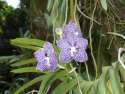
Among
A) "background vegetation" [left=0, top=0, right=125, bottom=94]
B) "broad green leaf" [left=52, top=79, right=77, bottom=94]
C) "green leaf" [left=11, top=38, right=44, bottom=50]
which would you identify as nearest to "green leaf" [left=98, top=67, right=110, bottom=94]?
"background vegetation" [left=0, top=0, right=125, bottom=94]

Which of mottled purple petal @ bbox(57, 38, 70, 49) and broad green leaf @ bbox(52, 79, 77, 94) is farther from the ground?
mottled purple petal @ bbox(57, 38, 70, 49)

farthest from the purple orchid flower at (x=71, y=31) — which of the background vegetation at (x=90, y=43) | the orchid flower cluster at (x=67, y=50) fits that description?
the background vegetation at (x=90, y=43)

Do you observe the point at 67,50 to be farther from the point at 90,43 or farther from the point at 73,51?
the point at 90,43

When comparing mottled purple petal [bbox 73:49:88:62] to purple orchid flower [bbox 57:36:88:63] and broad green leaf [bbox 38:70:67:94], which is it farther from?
broad green leaf [bbox 38:70:67:94]

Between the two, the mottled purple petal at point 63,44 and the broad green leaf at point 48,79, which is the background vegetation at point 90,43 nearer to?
the broad green leaf at point 48,79

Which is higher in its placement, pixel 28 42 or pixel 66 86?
pixel 28 42

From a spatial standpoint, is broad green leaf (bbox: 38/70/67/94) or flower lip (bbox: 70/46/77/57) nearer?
flower lip (bbox: 70/46/77/57)

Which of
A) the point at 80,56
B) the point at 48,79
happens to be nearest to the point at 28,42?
the point at 48,79
